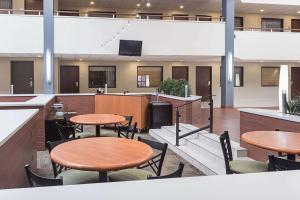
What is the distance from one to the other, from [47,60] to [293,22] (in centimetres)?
1376

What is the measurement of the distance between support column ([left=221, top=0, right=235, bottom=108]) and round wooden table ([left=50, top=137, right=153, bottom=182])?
1111 centimetres

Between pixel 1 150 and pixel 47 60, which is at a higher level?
pixel 47 60

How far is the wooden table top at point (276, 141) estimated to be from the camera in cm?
330

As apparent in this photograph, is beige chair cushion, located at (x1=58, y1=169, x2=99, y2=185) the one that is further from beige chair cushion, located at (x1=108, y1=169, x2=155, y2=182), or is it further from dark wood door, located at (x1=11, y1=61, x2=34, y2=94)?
dark wood door, located at (x1=11, y1=61, x2=34, y2=94)

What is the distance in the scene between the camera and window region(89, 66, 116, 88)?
1616 cm

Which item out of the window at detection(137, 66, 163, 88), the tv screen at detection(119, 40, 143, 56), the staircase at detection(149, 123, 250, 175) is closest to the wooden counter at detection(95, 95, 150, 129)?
the staircase at detection(149, 123, 250, 175)

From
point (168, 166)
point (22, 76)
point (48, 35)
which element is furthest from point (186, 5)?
point (168, 166)

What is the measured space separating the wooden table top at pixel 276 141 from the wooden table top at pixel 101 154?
119cm

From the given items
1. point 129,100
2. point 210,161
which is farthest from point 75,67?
point 210,161

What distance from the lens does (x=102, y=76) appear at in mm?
16219

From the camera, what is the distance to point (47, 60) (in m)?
12.0

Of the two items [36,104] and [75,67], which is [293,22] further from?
[36,104]

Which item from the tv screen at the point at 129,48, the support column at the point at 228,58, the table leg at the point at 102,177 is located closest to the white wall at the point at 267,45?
the support column at the point at 228,58

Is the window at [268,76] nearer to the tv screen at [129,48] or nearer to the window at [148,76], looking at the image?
the window at [148,76]
